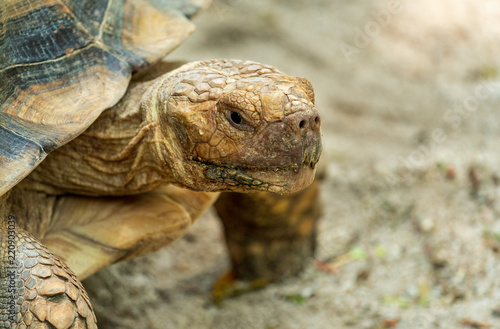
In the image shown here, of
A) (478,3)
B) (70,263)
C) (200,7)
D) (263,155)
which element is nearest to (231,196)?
(200,7)

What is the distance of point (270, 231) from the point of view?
371 cm

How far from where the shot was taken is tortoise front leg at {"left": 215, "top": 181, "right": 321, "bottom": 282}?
11.5 feet

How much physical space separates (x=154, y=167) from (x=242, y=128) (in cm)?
51

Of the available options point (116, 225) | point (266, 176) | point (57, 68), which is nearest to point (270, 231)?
point (116, 225)

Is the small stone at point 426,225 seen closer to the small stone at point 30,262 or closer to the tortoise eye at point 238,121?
the tortoise eye at point 238,121

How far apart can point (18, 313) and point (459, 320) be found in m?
2.23

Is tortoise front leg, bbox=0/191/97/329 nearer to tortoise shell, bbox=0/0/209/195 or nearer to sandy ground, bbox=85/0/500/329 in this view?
tortoise shell, bbox=0/0/209/195

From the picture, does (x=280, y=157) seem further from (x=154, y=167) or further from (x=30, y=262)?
(x=30, y=262)

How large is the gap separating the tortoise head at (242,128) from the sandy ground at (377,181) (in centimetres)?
166

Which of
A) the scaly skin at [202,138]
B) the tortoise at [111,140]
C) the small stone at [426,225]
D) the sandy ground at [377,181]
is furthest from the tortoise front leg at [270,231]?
the scaly skin at [202,138]

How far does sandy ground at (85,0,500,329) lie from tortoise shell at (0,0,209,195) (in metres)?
1.62

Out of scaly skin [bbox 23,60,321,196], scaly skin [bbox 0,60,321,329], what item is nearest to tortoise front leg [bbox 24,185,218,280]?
scaly skin [bbox 0,60,321,329]

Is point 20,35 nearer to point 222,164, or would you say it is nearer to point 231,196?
point 222,164

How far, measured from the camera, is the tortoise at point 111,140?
1.90 meters
